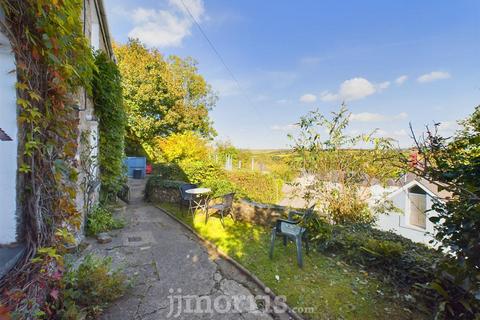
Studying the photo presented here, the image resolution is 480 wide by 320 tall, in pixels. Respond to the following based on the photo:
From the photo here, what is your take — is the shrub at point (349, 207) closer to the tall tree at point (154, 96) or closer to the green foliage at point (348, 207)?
the green foliage at point (348, 207)

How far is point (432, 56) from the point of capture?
7.92m

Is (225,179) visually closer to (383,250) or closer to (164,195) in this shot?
(164,195)

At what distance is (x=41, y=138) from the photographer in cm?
194

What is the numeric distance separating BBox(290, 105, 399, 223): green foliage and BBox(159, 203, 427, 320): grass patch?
155cm

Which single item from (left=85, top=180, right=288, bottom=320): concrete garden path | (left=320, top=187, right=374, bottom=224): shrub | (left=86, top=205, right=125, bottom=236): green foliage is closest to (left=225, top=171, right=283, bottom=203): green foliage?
(left=85, top=180, right=288, bottom=320): concrete garden path

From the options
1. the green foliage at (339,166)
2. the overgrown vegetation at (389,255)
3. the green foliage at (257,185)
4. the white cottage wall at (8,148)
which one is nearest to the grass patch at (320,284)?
the overgrown vegetation at (389,255)

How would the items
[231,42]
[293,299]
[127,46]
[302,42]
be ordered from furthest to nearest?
[127,46] < [302,42] < [231,42] < [293,299]

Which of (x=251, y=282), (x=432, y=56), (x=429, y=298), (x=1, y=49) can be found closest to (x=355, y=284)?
(x=429, y=298)

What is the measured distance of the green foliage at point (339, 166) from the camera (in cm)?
529

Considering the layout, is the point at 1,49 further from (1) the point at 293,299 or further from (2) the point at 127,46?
(2) the point at 127,46

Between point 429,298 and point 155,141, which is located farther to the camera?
point 155,141

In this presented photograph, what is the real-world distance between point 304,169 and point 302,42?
906cm

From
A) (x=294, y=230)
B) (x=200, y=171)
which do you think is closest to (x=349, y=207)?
(x=294, y=230)

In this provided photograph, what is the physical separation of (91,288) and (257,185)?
9058mm
